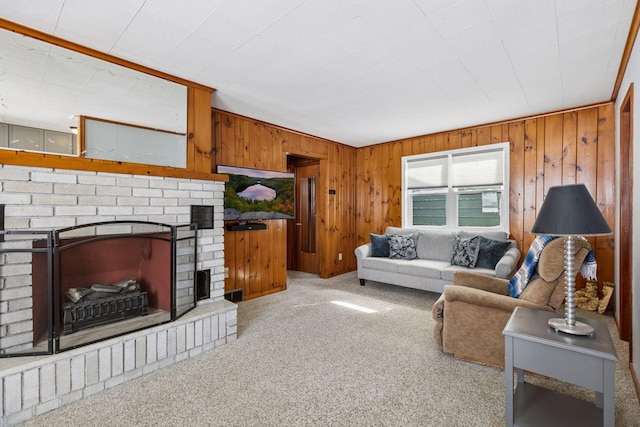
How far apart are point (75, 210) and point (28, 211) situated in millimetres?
231

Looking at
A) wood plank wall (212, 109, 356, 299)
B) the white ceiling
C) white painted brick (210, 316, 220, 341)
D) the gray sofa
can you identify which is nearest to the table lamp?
the white ceiling

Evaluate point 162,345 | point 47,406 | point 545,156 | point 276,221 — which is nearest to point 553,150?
point 545,156

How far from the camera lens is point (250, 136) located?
158 inches

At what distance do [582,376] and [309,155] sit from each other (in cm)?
413

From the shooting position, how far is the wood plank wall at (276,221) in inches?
149

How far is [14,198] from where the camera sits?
1.83m

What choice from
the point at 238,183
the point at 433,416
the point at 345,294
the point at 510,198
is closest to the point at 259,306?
the point at 345,294

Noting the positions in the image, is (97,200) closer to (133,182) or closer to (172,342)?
(133,182)

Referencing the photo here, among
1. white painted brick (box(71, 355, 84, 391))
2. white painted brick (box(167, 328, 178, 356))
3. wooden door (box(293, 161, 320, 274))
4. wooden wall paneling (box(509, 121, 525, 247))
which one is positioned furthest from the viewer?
wooden door (box(293, 161, 320, 274))

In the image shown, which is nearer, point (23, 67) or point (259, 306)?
point (23, 67)

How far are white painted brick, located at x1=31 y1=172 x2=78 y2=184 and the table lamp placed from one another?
2.88 meters

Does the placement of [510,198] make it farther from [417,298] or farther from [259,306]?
[259,306]

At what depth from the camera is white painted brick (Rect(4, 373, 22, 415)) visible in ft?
5.32

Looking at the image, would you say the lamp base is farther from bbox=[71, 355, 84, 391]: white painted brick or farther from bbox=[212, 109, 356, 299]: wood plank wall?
bbox=[212, 109, 356, 299]: wood plank wall
